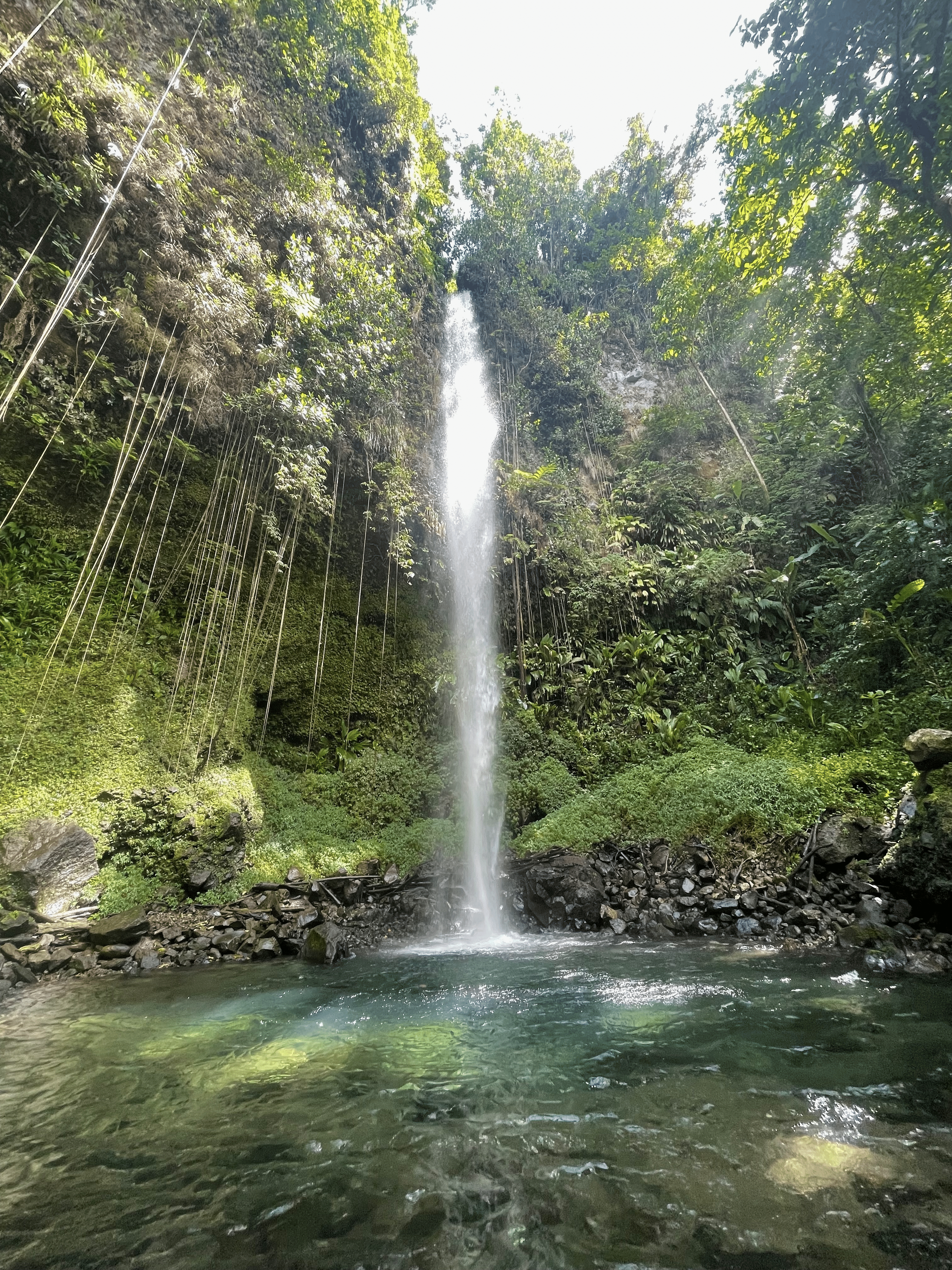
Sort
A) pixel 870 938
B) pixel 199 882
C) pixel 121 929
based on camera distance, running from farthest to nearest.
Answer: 1. pixel 199 882
2. pixel 121 929
3. pixel 870 938

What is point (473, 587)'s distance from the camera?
457 inches

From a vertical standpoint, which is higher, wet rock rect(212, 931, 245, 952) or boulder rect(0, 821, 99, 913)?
boulder rect(0, 821, 99, 913)

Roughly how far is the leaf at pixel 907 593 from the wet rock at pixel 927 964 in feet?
16.2

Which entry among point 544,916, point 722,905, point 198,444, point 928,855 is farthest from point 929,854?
point 198,444

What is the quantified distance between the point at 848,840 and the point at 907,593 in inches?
151

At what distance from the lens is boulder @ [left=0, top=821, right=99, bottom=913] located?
510 cm

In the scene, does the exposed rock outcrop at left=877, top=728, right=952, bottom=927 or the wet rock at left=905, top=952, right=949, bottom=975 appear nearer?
the wet rock at left=905, top=952, right=949, bottom=975

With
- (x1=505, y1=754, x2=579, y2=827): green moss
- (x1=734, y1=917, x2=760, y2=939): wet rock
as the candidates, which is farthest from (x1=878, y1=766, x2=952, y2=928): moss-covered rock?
(x1=505, y1=754, x2=579, y2=827): green moss

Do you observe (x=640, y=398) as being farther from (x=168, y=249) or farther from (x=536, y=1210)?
(x=536, y=1210)

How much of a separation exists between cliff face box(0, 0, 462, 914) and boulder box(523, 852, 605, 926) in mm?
2152

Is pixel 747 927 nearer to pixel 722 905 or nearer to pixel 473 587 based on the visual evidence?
pixel 722 905

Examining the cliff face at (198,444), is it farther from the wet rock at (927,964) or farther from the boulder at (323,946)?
the wet rock at (927,964)

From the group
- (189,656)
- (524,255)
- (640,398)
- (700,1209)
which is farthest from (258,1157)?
(524,255)

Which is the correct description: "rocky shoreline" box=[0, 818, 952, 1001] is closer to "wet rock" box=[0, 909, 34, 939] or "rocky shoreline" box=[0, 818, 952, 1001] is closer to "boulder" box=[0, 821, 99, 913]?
"wet rock" box=[0, 909, 34, 939]
